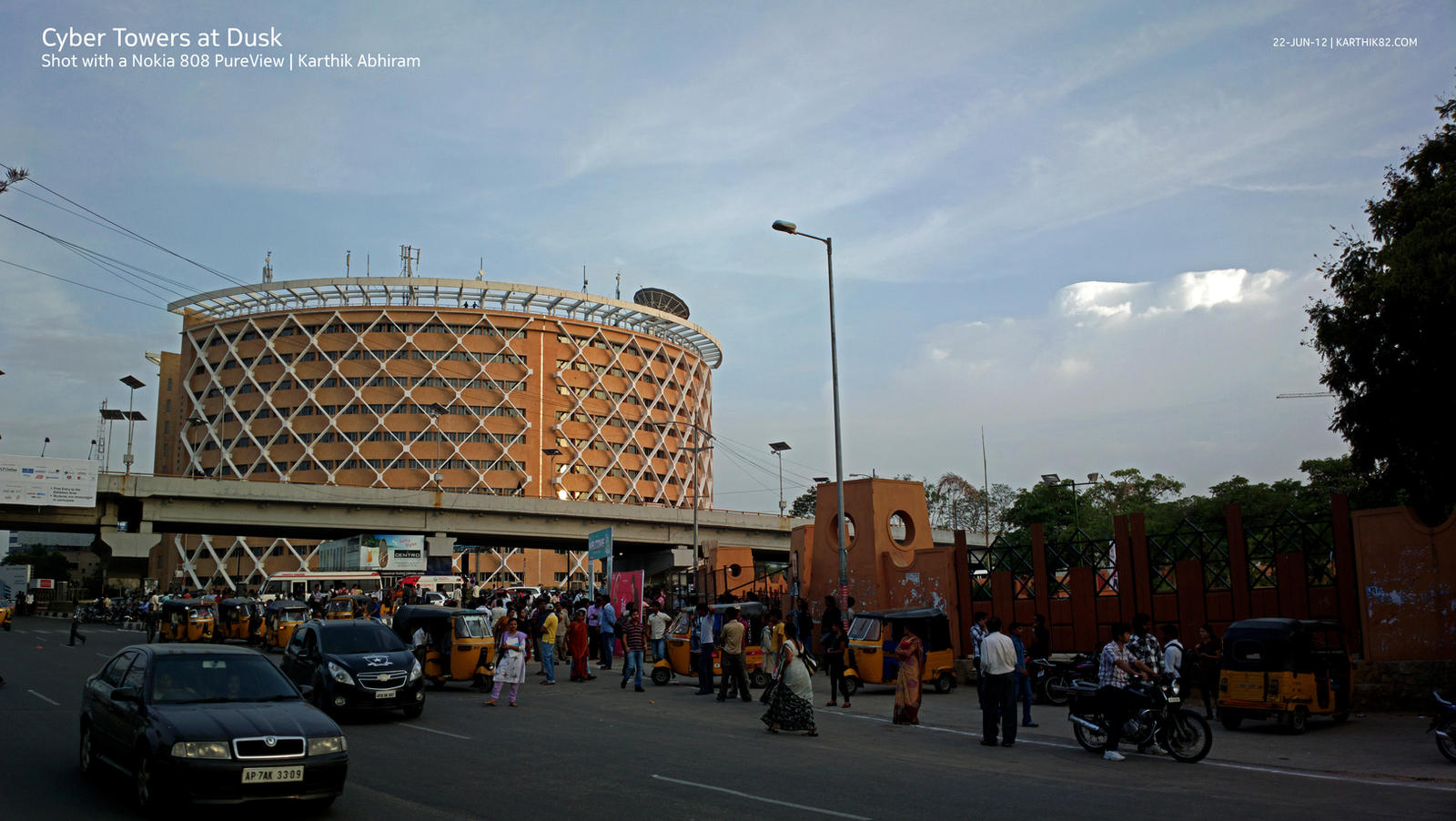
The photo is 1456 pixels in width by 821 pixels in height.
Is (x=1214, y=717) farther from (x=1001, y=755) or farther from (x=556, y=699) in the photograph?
(x=556, y=699)

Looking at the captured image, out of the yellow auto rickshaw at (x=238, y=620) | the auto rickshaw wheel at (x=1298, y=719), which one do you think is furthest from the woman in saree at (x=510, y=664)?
the yellow auto rickshaw at (x=238, y=620)

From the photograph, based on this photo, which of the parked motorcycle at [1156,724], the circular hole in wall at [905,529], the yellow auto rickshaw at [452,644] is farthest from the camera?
the circular hole in wall at [905,529]

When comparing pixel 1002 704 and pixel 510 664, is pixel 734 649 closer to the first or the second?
pixel 510 664

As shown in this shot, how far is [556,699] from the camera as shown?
64.4ft

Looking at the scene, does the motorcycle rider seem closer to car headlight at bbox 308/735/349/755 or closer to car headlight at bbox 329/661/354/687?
car headlight at bbox 308/735/349/755

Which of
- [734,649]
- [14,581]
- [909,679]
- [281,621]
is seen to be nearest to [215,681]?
[909,679]

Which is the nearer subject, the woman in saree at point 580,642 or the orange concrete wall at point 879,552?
the woman in saree at point 580,642

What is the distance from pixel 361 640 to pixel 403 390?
84.4 m

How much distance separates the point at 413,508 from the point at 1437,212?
5432 cm

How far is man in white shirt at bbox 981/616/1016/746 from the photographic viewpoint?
13337mm

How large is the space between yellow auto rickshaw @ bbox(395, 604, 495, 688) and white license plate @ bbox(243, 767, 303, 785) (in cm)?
1221

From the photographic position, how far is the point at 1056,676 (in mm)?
19047

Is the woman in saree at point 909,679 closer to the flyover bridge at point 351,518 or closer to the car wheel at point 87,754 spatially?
the car wheel at point 87,754

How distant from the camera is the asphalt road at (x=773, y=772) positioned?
8.96m
